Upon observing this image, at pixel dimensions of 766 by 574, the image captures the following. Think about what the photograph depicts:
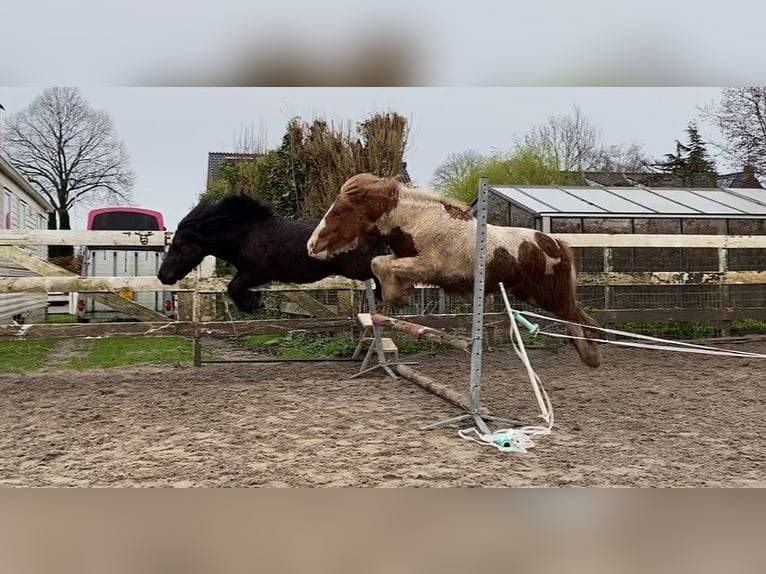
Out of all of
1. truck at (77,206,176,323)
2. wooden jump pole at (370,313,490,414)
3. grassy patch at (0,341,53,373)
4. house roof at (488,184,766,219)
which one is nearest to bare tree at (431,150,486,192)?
house roof at (488,184,766,219)

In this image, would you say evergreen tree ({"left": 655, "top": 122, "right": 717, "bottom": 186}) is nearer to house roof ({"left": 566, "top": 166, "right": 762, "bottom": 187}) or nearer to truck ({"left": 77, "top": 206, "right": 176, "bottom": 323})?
house roof ({"left": 566, "top": 166, "right": 762, "bottom": 187})

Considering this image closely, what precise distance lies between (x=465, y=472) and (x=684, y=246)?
3.81 metres

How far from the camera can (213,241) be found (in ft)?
15.8

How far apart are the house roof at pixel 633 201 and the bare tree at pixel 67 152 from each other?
3.71 m

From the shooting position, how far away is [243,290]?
4.92 m

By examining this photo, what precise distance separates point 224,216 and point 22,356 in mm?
2989

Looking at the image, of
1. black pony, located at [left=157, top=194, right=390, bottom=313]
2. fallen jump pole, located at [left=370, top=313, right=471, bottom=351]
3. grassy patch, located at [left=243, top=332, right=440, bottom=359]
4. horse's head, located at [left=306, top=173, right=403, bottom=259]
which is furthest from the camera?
grassy patch, located at [left=243, top=332, right=440, bottom=359]

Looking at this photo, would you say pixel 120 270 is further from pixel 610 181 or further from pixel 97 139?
pixel 610 181

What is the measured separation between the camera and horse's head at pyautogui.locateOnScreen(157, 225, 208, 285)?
4.86 meters

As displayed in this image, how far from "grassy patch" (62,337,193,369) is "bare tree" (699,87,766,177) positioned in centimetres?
578

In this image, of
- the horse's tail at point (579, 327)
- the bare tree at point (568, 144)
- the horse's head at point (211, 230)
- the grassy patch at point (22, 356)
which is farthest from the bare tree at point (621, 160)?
the grassy patch at point (22, 356)

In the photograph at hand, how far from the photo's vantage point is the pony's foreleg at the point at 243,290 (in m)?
4.88

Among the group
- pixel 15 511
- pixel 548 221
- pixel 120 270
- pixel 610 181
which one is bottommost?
pixel 15 511

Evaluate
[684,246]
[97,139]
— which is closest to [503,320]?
[684,246]
